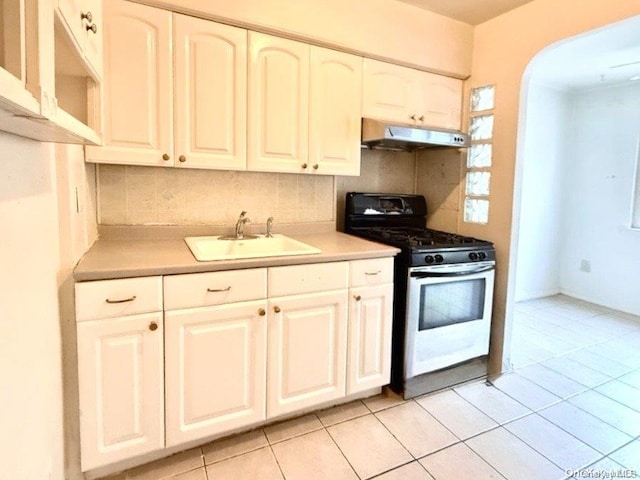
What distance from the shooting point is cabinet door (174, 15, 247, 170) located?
1.79 metres

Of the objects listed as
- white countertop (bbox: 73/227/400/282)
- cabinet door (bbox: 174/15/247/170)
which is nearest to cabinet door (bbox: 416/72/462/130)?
white countertop (bbox: 73/227/400/282)

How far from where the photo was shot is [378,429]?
1916mm

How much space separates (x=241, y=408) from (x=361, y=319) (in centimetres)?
76

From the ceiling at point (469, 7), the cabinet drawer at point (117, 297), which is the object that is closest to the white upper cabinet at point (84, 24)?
the cabinet drawer at point (117, 297)

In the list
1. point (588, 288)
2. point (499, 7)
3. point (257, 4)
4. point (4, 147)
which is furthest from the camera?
point (588, 288)

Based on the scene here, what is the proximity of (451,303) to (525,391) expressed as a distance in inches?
29.8

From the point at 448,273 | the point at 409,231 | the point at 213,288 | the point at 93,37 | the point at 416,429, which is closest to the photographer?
the point at 93,37

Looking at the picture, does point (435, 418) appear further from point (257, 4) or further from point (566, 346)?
point (257, 4)

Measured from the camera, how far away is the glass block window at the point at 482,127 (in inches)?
96.6

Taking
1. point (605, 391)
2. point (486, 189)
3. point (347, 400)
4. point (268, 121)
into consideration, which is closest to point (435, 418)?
point (347, 400)

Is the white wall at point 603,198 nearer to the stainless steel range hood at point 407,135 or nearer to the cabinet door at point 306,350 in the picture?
the stainless steel range hood at point 407,135

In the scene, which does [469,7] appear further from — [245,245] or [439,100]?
[245,245]

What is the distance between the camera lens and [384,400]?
2.18 metres

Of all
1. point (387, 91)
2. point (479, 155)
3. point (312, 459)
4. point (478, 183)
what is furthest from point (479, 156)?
point (312, 459)
